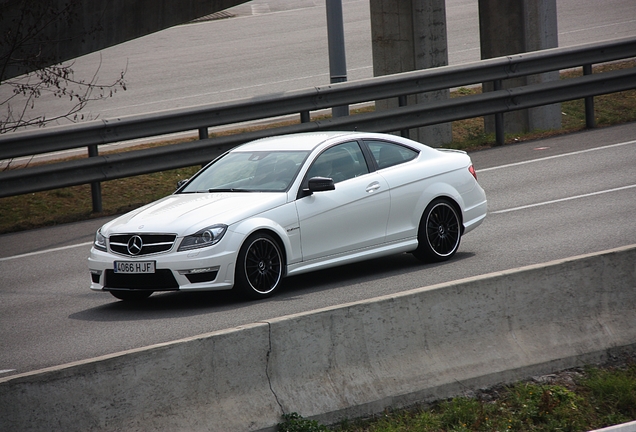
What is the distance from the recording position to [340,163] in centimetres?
1001

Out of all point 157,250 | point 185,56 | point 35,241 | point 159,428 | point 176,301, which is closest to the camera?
point 159,428

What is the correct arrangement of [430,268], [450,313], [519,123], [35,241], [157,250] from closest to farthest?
[450,313] < [157,250] < [430,268] < [35,241] < [519,123]

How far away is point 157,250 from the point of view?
878 cm

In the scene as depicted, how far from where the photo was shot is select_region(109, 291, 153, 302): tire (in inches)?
362

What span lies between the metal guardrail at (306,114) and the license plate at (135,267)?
5.44 m

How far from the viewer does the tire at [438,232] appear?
10.3 m

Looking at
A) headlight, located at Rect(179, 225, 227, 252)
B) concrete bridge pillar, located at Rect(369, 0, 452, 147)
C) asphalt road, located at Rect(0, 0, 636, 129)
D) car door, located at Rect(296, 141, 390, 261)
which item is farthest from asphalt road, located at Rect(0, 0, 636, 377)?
concrete bridge pillar, located at Rect(369, 0, 452, 147)

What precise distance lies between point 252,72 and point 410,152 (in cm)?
1611

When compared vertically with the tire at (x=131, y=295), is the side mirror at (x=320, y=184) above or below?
above

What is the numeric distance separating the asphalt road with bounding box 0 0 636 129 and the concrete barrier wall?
47.7 ft

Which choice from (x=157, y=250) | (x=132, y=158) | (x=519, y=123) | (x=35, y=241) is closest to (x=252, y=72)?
(x=519, y=123)

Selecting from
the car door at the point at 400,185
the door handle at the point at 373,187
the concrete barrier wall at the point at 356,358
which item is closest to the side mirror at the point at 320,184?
the door handle at the point at 373,187

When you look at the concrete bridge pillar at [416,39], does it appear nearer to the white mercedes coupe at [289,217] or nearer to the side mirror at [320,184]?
the white mercedes coupe at [289,217]

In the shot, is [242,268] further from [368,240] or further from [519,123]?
[519,123]
